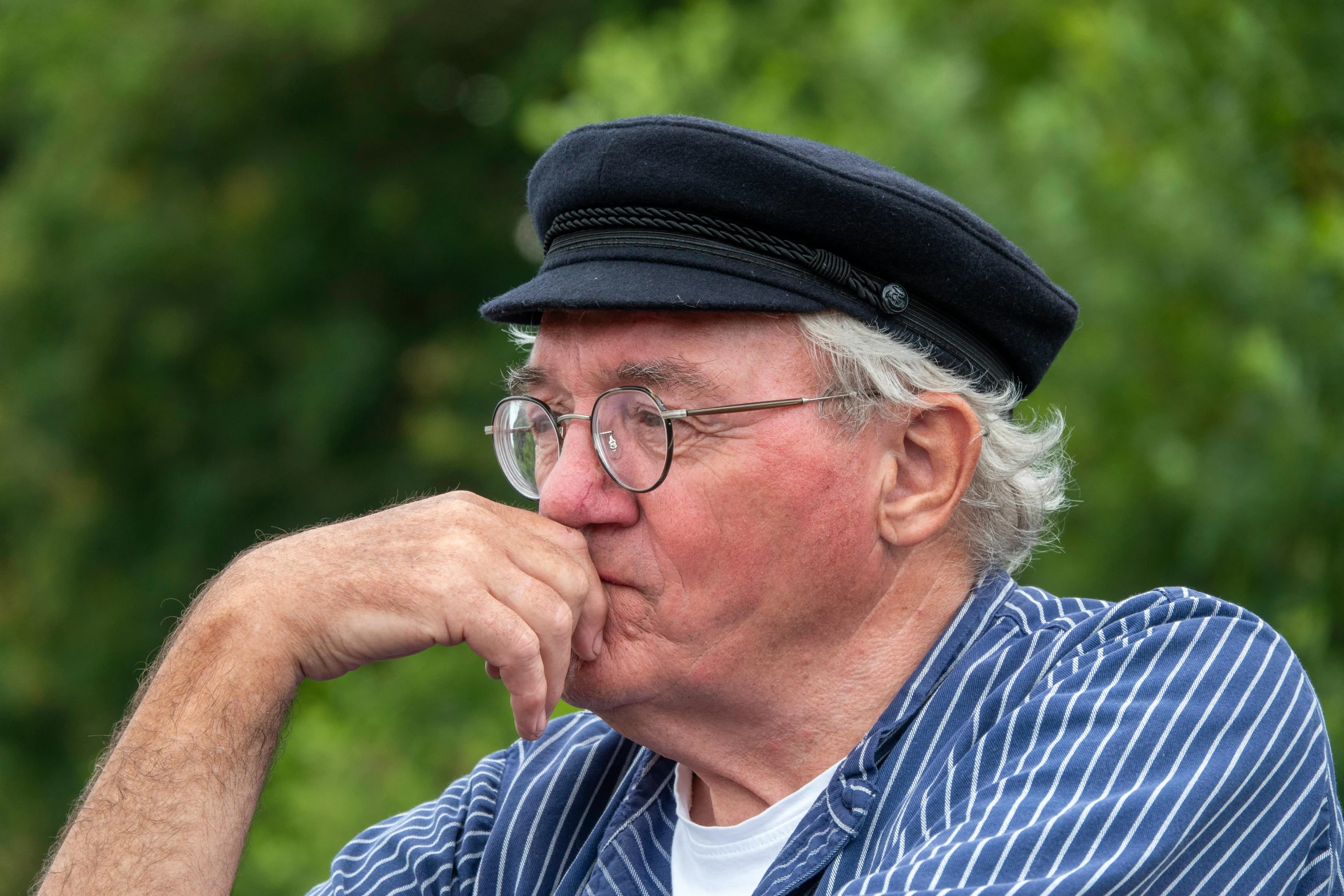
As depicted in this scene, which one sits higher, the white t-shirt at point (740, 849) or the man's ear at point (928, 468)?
the man's ear at point (928, 468)

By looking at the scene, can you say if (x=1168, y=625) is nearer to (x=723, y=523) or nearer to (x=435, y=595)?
(x=723, y=523)

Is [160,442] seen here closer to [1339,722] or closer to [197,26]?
[197,26]

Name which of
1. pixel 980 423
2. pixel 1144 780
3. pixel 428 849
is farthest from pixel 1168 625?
pixel 428 849

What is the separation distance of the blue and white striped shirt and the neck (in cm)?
7

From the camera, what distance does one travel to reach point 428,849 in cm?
244

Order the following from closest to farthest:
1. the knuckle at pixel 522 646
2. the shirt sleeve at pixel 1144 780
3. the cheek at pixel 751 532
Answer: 1. the shirt sleeve at pixel 1144 780
2. the knuckle at pixel 522 646
3. the cheek at pixel 751 532

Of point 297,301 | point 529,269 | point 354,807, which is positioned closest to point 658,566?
point 354,807

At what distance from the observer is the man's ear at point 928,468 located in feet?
7.10

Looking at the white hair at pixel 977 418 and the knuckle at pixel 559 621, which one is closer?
the knuckle at pixel 559 621

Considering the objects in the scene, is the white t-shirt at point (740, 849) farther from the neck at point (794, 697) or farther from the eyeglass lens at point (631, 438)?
the eyeglass lens at point (631, 438)

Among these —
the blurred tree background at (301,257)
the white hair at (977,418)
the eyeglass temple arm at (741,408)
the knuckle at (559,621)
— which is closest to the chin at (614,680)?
the knuckle at (559,621)

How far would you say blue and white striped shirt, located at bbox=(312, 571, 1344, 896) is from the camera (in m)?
1.63

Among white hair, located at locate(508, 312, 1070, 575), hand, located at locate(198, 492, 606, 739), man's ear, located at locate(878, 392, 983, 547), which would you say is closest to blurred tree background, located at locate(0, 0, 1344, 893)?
white hair, located at locate(508, 312, 1070, 575)

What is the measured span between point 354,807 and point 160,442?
5.65m
